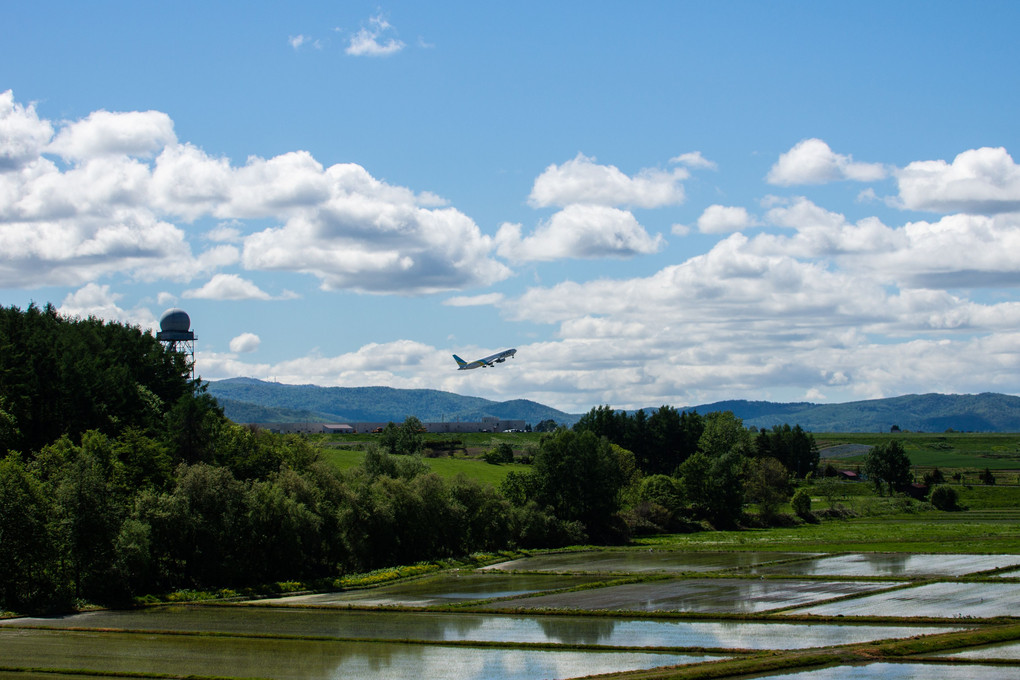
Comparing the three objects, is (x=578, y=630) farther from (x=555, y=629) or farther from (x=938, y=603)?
(x=938, y=603)

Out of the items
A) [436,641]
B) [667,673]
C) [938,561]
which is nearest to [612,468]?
[938,561]

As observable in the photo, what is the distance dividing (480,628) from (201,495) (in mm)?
34411

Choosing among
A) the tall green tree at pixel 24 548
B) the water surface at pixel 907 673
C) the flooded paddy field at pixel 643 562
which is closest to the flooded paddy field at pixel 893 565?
the flooded paddy field at pixel 643 562

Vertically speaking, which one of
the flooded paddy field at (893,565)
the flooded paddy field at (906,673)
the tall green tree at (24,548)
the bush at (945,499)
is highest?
the tall green tree at (24,548)

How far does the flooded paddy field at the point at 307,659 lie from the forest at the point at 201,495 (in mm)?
16812

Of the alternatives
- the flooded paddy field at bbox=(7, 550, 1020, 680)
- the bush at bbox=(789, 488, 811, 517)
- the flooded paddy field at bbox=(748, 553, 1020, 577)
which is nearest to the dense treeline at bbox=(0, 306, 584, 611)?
the flooded paddy field at bbox=(7, 550, 1020, 680)

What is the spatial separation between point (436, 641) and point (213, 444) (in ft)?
184

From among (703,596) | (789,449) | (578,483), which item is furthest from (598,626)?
(789,449)

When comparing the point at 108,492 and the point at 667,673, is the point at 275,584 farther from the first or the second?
the point at 667,673

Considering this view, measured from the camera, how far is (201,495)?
7431 centimetres

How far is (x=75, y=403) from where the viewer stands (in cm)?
8856

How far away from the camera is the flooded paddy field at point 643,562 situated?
3018 inches

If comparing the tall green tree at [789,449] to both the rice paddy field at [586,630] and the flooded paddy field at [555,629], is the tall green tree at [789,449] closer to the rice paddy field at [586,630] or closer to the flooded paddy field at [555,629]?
the rice paddy field at [586,630]

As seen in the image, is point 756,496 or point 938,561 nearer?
point 938,561
